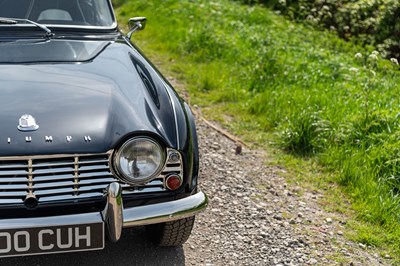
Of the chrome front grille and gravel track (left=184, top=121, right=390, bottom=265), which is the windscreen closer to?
gravel track (left=184, top=121, right=390, bottom=265)

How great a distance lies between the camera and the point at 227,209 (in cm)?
439

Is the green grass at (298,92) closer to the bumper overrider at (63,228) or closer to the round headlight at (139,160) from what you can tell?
the round headlight at (139,160)

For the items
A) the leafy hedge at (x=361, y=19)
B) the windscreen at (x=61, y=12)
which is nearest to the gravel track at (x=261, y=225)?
the windscreen at (x=61, y=12)

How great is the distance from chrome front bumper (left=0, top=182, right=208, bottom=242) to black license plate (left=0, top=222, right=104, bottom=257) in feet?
0.09

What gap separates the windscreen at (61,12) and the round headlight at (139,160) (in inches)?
60.9

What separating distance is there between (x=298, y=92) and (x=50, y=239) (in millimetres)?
3852

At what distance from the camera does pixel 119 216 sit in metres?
3.04

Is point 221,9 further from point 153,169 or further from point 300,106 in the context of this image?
point 153,169

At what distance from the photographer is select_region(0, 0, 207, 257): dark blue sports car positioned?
297 centimetres

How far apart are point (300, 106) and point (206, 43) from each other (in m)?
2.82

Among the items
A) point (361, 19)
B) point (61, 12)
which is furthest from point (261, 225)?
point (361, 19)

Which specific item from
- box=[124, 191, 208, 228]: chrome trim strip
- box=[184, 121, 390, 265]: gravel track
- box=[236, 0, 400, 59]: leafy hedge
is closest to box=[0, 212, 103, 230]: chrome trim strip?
box=[124, 191, 208, 228]: chrome trim strip

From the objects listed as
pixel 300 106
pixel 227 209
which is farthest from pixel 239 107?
pixel 227 209

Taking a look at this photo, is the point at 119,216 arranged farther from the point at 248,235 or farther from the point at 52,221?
the point at 248,235
